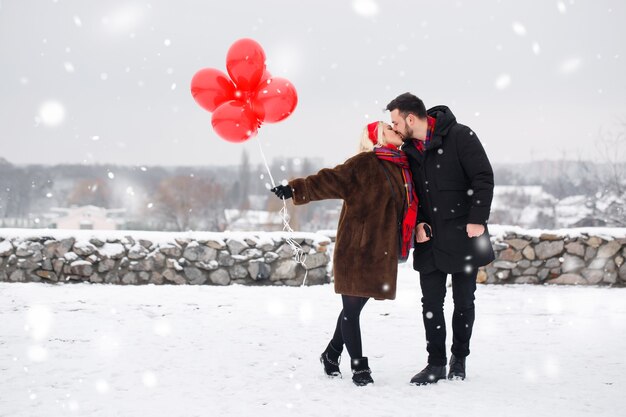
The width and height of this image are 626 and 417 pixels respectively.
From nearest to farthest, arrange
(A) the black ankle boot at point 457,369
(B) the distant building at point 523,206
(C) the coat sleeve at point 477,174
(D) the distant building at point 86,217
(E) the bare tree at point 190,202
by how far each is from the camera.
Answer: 1. (C) the coat sleeve at point 477,174
2. (A) the black ankle boot at point 457,369
3. (B) the distant building at point 523,206
4. (D) the distant building at point 86,217
5. (E) the bare tree at point 190,202

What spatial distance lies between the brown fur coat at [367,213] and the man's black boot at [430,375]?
0.53 metres

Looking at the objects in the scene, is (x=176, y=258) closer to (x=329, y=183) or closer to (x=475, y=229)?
(x=329, y=183)

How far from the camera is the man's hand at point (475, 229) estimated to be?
324 cm

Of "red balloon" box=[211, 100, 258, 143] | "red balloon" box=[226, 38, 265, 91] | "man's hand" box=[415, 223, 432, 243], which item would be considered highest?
"red balloon" box=[226, 38, 265, 91]

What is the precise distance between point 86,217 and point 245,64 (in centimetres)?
4662

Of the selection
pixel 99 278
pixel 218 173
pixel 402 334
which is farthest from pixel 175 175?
pixel 402 334

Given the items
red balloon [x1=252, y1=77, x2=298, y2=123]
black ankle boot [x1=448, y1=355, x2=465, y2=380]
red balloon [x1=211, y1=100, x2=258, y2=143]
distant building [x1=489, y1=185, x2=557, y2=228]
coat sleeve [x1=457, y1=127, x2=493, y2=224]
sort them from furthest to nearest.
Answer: distant building [x1=489, y1=185, x2=557, y2=228] < red balloon [x1=252, y1=77, x2=298, y2=123] < red balloon [x1=211, y1=100, x2=258, y2=143] < black ankle boot [x1=448, y1=355, x2=465, y2=380] < coat sleeve [x1=457, y1=127, x2=493, y2=224]

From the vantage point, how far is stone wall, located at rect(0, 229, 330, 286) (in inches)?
306

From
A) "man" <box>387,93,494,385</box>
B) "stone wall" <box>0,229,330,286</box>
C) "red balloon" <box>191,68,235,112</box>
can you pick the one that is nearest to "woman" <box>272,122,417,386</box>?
"man" <box>387,93,494,385</box>

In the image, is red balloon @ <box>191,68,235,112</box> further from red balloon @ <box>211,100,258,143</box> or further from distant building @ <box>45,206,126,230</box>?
distant building @ <box>45,206,126,230</box>

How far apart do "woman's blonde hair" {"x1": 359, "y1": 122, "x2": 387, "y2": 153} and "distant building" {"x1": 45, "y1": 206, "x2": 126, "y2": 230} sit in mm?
40718

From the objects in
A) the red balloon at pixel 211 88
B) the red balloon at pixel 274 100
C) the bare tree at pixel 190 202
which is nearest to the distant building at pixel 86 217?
the bare tree at pixel 190 202

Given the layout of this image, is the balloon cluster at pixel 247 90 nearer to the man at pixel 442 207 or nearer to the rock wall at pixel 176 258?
the man at pixel 442 207

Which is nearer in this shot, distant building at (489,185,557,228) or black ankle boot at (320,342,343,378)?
black ankle boot at (320,342,343,378)
